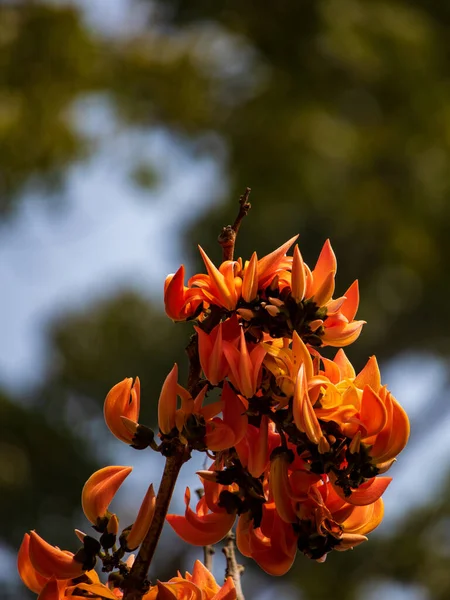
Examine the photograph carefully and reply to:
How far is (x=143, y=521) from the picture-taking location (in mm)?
503

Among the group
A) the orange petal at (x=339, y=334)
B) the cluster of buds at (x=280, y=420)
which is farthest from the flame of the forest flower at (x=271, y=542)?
the orange petal at (x=339, y=334)

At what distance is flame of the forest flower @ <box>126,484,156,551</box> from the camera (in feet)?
1.65

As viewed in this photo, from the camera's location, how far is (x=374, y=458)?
1.62 feet

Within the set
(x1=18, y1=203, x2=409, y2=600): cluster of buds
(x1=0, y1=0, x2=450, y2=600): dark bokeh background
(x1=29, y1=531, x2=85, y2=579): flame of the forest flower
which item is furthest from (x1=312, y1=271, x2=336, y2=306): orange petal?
(x1=0, y1=0, x2=450, y2=600): dark bokeh background

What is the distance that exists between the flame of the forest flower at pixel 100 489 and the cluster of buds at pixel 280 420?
0.04 m

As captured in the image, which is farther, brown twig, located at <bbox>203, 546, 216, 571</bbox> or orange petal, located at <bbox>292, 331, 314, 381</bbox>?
brown twig, located at <bbox>203, 546, 216, 571</bbox>

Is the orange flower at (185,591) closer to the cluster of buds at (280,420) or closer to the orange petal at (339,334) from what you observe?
the cluster of buds at (280,420)

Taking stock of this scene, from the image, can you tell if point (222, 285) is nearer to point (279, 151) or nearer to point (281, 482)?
point (281, 482)

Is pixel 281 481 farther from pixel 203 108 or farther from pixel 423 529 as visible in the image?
pixel 423 529

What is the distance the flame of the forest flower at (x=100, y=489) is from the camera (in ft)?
1.72

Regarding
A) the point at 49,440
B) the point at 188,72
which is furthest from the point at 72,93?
the point at 49,440

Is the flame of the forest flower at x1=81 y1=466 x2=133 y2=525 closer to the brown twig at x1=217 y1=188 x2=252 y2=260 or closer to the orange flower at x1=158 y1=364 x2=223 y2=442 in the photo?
the orange flower at x1=158 y1=364 x2=223 y2=442

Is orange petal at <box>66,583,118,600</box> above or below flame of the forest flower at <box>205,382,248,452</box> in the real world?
below

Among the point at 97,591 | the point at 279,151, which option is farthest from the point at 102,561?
the point at 279,151
